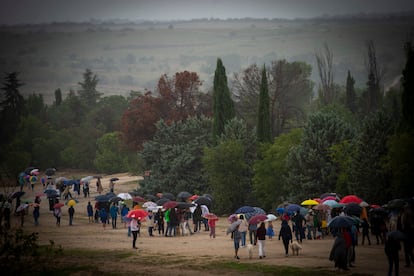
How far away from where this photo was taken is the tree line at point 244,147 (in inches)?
1654

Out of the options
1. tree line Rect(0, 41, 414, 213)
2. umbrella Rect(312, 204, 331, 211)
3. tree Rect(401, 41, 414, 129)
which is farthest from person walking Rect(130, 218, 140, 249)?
tree Rect(401, 41, 414, 129)

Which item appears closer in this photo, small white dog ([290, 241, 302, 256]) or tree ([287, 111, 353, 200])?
small white dog ([290, 241, 302, 256])

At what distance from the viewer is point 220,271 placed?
83.3ft

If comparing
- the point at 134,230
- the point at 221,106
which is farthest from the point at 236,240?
the point at 221,106

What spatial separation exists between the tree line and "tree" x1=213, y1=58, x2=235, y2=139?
83 millimetres

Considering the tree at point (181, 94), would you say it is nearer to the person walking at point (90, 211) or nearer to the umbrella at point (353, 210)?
the person walking at point (90, 211)

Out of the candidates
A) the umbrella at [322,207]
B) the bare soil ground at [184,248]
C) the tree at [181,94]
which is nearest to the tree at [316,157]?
the bare soil ground at [184,248]

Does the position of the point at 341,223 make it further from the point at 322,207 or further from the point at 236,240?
the point at 322,207

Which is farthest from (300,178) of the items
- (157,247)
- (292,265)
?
(292,265)

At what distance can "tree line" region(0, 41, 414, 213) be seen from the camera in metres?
42.0

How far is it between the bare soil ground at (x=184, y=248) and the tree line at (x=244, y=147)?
5.27m

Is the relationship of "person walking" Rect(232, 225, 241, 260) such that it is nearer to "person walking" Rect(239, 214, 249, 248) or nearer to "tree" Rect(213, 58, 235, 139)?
"person walking" Rect(239, 214, 249, 248)

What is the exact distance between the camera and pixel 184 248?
31719 mm

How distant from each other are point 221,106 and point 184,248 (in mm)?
27096
